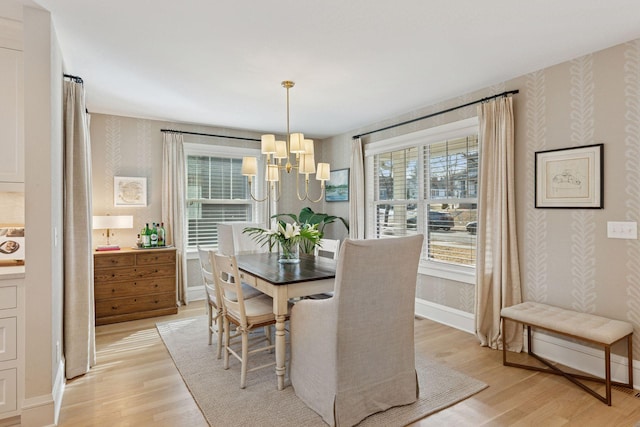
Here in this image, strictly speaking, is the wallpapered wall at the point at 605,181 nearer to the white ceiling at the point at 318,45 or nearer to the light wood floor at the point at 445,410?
the white ceiling at the point at 318,45

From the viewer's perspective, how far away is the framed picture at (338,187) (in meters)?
5.45

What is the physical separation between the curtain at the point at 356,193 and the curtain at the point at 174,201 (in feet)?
7.82

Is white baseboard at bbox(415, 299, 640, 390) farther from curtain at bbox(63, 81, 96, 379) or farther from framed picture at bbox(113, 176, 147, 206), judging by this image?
framed picture at bbox(113, 176, 147, 206)

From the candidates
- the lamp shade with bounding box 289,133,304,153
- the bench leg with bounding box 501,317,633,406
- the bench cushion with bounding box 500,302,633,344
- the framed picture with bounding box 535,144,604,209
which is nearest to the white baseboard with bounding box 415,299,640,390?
the bench leg with bounding box 501,317,633,406

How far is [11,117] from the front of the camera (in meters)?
2.18

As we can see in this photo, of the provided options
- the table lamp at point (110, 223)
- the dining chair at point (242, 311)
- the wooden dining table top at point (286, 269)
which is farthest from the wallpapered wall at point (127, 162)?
the dining chair at point (242, 311)

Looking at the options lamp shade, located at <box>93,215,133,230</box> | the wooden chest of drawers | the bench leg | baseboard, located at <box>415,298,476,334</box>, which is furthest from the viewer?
lamp shade, located at <box>93,215,133,230</box>

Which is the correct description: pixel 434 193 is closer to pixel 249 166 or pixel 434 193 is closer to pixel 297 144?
pixel 297 144

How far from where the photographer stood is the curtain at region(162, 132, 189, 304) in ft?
15.2

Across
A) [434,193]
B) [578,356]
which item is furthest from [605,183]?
[434,193]

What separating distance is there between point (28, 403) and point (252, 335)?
1.78m

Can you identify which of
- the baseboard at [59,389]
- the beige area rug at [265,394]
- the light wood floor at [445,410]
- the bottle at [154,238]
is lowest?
the light wood floor at [445,410]

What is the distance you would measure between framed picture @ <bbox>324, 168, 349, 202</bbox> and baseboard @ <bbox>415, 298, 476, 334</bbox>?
2.02 metres

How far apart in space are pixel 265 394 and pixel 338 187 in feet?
12.1
